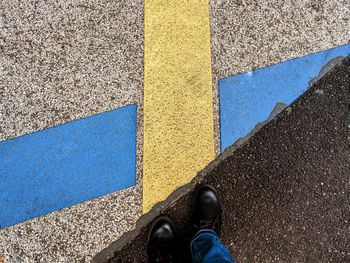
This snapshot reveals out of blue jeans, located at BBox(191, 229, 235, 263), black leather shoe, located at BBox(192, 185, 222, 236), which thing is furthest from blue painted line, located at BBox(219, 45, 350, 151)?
blue jeans, located at BBox(191, 229, 235, 263)

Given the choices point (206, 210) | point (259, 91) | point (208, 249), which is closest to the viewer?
point (208, 249)

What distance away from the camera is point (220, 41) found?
2318mm

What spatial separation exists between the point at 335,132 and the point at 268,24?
819 millimetres

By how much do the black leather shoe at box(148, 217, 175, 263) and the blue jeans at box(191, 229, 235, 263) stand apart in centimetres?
15

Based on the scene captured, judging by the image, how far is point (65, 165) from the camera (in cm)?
209

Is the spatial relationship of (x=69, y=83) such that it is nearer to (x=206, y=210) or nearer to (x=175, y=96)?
(x=175, y=96)

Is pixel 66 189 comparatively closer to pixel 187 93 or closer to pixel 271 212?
pixel 187 93

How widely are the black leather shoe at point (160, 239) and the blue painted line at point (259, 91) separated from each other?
59cm

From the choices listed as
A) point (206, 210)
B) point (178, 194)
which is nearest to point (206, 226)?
point (206, 210)

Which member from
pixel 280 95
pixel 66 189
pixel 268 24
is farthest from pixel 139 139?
pixel 268 24

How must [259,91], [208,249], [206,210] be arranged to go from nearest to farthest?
[208,249], [206,210], [259,91]

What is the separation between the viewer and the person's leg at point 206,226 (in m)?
2.00

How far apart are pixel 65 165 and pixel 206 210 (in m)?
0.86

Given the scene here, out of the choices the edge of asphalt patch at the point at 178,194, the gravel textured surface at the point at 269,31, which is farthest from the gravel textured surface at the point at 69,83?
the gravel textured surface at the point at 269,31
